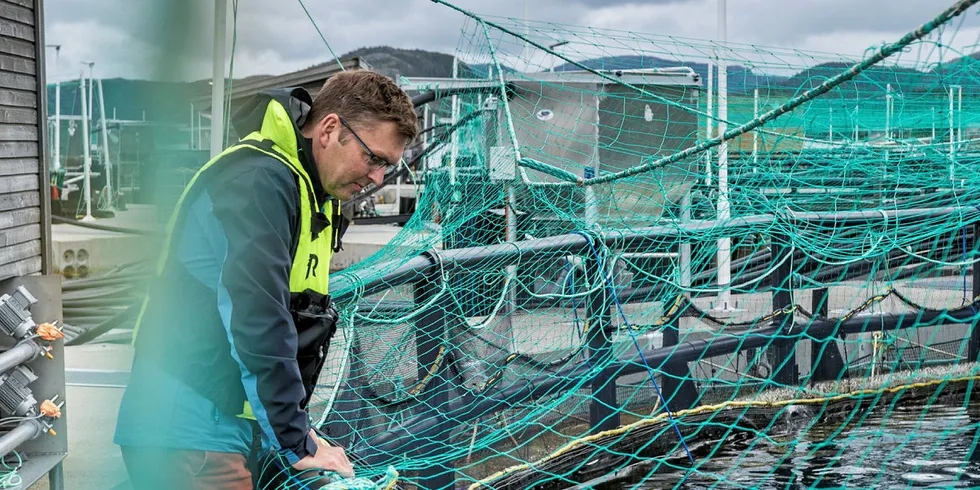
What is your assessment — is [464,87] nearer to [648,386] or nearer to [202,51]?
[648,386]

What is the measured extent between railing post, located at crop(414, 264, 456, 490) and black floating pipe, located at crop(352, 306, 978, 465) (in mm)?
42

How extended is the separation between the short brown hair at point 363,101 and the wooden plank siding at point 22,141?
13.3 feet

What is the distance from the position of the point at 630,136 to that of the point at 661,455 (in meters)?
2.92

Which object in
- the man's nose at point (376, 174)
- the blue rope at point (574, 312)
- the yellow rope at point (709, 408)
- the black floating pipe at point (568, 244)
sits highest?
the man's nose at point (376, 174)

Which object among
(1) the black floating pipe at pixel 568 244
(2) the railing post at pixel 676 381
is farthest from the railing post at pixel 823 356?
(2) the railing post at pixel 676 381

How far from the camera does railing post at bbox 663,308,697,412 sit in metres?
4.86

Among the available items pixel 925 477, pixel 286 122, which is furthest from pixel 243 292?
pixel 925 477

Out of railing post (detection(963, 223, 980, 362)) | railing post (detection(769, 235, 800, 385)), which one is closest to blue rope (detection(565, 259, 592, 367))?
railing post (detection(769, 235, 800, 385))

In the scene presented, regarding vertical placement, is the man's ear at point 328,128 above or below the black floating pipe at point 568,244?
above

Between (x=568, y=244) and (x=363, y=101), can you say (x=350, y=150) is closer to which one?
(x=363, y=101)

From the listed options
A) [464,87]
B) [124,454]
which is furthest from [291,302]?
[464,87]

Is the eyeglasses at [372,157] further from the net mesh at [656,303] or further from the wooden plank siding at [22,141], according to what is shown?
the wooden plank siding at [22,141]

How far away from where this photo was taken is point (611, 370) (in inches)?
171

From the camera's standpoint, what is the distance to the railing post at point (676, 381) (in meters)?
4.86
